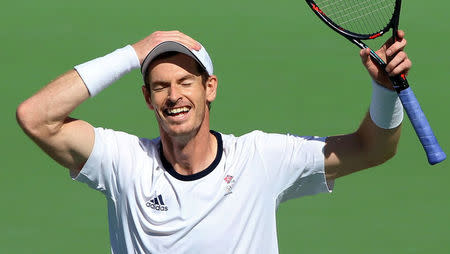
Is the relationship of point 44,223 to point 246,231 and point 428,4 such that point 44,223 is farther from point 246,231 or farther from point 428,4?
point 428,4

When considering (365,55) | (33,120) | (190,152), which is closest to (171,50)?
(190,152)

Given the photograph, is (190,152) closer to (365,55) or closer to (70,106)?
(70,106)

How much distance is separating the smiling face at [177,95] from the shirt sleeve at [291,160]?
362mm

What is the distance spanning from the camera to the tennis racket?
538 cm

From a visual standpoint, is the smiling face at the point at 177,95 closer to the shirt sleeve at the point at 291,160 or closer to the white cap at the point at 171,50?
the white cap at the point at 171,50

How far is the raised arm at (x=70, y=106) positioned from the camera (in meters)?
5.41

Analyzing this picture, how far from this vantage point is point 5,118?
32.8 ft

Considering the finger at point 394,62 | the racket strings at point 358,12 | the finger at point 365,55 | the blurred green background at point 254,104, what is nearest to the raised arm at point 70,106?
the finger at point 365,55

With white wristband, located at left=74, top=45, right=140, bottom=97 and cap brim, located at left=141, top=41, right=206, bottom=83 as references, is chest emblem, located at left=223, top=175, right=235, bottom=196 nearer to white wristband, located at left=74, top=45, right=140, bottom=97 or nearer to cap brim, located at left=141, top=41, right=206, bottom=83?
cap brim, located at left=141, top=41, right=206, bottom=83

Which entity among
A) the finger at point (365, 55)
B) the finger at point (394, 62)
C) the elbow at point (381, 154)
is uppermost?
the finger at point (365, 55)

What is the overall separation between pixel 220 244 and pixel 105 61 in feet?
3.50

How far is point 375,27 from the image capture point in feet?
22.5

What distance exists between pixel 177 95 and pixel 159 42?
29cm

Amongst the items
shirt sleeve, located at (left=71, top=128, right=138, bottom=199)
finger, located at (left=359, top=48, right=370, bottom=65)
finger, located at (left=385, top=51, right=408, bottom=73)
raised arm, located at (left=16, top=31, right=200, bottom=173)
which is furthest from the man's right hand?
finger, located at (left=385, top=51, right=408, bottom=73)
